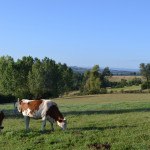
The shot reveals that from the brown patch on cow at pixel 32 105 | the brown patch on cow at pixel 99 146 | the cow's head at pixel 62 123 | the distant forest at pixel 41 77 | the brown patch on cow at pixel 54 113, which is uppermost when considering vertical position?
the distant forest at pixel 41 77

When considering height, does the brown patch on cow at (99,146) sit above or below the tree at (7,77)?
below

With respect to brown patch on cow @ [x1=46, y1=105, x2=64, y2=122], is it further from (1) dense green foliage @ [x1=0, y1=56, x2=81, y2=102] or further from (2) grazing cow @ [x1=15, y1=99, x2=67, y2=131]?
(1) dense green foliage @ [x1=0, y1=56, x2=81, y2=102]

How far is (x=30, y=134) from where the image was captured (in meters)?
18.2

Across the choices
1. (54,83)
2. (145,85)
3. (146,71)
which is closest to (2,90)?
(54,83)

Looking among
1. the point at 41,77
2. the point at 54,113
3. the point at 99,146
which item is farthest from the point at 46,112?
the point at 41,77

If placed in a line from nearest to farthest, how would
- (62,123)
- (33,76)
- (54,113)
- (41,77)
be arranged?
1. (62,123)
2. (54,113)
3. (33,76)
4. (41,77)

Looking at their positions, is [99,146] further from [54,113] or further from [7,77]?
[7,77]

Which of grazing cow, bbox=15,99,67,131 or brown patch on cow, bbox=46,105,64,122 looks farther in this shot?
brown patch on cow, bbox=46,105,64,122

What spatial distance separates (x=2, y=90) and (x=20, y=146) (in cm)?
10789

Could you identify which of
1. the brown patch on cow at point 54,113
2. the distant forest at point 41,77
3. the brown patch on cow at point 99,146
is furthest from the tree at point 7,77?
the brown patch on cow at point 99,146

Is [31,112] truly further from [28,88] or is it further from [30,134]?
[28,88]

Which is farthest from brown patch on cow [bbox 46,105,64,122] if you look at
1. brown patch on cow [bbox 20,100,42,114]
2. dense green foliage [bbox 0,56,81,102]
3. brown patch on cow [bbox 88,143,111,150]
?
dense green foliage [bbox 0,56,81,102]

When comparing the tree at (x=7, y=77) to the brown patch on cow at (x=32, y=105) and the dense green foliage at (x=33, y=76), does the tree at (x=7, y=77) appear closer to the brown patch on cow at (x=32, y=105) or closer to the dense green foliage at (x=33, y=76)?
the dense green foliage at (x=33, y=76)

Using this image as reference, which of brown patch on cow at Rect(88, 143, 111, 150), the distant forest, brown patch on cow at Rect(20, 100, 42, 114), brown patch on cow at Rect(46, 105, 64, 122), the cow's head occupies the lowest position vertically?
brown patch on cow at Rect(88, 143, 111, 150)
